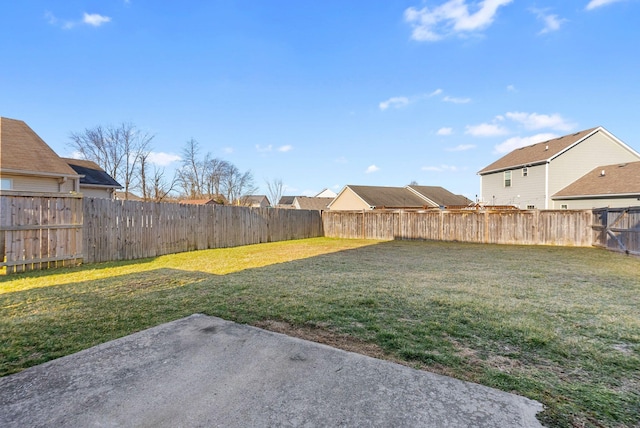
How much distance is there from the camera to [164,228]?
9.03 m

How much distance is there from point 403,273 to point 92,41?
1442cm

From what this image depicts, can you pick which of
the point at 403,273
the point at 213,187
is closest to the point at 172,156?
the point at 213,187

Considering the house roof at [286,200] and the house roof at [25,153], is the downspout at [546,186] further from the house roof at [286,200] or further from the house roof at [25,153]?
the house roof at [286,200]

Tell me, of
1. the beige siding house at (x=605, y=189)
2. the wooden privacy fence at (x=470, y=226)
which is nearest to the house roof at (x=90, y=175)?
the wooden privacy fence at (x=470, y=226)

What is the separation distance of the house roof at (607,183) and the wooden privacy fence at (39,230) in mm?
22222

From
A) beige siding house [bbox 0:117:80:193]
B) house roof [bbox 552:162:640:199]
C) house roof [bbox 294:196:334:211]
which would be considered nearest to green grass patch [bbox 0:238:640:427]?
beige siding house [bbox 0:117:80:193]

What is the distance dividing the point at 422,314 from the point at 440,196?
29.2m

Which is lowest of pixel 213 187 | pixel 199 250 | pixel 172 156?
pixel 199 250

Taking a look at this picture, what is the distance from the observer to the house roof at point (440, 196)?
95.5ft

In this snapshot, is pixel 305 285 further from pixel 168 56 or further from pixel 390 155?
pixel 390 155

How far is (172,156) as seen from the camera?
34.1 meters

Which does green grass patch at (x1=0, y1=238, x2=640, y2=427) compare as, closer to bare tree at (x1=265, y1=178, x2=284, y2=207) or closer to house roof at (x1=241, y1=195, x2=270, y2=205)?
house roof at (x1=241, y1=195, x2=270, y2=205)

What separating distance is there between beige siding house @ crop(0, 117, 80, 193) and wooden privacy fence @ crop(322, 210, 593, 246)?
12100 mm

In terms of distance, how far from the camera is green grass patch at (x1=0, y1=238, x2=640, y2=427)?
82.0 inches
